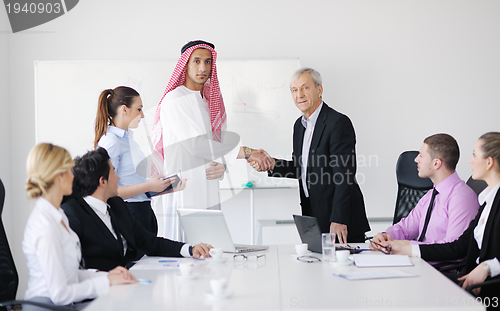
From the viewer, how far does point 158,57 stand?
3990 mm

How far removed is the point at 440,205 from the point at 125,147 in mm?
1865

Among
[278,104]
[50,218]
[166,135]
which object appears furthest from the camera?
[278,104]

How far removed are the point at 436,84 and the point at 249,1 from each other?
6.12 ft

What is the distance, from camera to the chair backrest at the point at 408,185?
9.68ft

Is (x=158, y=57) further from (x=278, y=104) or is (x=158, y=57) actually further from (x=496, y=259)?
(x=496, y=259)

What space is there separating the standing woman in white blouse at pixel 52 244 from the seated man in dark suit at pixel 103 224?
20 cm

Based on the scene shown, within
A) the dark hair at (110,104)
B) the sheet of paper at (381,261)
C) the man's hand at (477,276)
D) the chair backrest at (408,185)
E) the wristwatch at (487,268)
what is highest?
the dark hair at (110,104)

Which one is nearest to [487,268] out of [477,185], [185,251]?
[477,185]

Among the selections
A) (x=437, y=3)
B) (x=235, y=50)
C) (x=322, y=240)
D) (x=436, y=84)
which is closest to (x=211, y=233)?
(x=322, y=240)

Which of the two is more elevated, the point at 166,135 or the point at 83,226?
the point at 166,135

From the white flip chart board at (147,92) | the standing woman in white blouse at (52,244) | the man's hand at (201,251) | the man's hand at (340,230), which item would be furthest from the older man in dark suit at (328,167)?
the standing woman in white blouse at (52,244)

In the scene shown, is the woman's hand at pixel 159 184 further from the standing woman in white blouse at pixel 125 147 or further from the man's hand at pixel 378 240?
the man's hand at pixel 378 240

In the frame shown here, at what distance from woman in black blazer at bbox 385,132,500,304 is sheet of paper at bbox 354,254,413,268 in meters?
0.18

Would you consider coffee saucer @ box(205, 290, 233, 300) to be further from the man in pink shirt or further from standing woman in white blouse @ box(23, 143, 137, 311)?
the man in pink shirt
